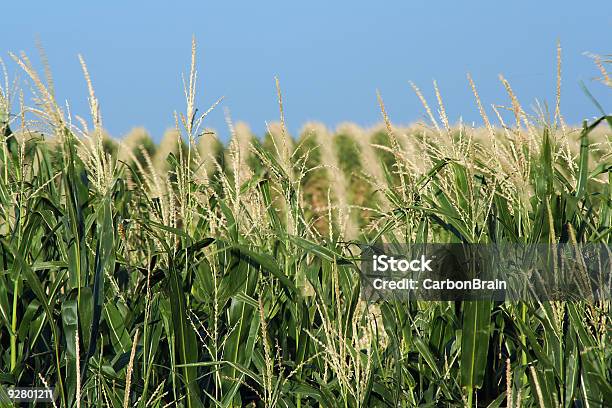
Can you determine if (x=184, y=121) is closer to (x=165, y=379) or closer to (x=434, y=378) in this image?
(x=165, y=379)

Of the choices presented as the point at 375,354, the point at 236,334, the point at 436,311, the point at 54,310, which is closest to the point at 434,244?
the point at 436,311

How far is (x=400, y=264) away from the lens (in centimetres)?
250

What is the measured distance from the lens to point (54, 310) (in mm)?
2596
